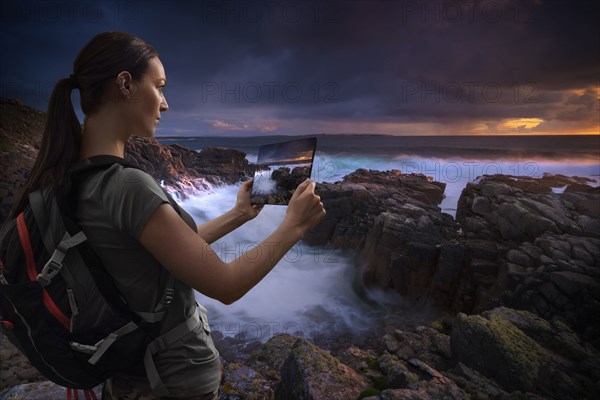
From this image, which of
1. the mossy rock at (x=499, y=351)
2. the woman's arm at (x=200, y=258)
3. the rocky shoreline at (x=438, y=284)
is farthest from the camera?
the mossy rock at (x=499, y=351)

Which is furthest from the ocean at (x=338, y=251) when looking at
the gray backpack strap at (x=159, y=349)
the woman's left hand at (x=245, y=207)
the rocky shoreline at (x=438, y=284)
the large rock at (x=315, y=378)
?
the gray backpack strap at (x=159, y=349)

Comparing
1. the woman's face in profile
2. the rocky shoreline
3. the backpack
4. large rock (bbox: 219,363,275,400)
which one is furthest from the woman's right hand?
large rock (bbox: 219,363,275,400)

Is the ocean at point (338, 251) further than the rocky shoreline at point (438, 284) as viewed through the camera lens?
Yes

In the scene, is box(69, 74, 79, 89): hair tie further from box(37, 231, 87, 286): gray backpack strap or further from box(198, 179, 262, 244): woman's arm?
box(198, 179, 262, 244): woman's arm

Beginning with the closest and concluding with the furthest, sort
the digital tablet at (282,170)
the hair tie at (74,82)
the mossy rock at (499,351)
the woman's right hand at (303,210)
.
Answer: the hair tie at (74,82) → the woman's right hand at (303,210) → the digital tablet at (282,170) → the mossy rock at (499,351)

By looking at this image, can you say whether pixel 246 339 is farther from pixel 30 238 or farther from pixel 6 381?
pixel 30 238

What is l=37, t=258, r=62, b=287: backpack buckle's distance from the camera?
3.10 ft

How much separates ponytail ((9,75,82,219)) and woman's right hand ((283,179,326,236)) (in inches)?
28.5

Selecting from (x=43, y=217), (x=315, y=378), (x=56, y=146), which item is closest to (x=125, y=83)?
(x=56, y=146)

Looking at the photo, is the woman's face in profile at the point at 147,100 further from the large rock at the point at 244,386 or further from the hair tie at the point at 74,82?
the large rock at the point at 244,386

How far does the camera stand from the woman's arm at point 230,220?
5.42 feet

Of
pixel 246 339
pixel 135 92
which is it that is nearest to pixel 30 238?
pixel 135 92

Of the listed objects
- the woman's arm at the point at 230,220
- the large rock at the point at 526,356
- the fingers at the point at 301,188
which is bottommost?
the large rock at the point at 526,356

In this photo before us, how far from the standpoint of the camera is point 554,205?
179 inches
